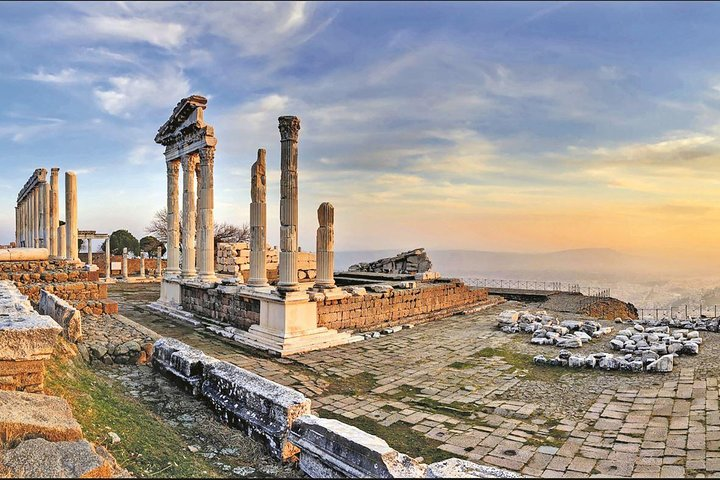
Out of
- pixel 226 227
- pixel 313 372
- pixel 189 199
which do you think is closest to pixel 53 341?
pixel 313 372

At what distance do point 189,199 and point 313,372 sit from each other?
31.6 feet

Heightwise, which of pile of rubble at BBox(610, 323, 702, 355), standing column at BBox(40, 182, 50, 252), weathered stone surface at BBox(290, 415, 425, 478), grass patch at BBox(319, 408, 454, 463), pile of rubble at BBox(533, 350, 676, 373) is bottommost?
grass patch at BBox(319, 408, 454, 463)

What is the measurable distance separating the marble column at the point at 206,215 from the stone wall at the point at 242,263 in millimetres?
6514

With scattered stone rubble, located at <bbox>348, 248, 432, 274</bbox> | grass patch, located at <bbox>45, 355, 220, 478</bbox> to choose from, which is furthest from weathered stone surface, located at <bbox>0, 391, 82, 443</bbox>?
scattered stone rubble, located at <bbox>348, 248, 432, 274</bbox>

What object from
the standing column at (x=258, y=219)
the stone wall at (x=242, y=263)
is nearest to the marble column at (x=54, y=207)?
the stone wall at (x=242, y=263)

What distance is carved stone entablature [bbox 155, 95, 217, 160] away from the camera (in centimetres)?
1505

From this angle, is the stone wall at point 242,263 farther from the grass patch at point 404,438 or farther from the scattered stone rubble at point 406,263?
the grass patch at point 404,438

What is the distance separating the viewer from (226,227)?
170ft

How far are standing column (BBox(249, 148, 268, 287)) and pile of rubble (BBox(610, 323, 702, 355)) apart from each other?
8531 mm

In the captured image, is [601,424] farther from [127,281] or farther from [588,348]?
[127,281]

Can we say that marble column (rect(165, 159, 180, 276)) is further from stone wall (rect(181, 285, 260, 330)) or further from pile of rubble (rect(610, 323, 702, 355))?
pile of rubble (rect(610, 323, 702, 355))

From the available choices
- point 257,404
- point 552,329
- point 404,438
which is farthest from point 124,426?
point 552,329

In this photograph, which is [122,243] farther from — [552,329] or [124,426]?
[124,426]

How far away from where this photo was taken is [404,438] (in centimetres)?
596
